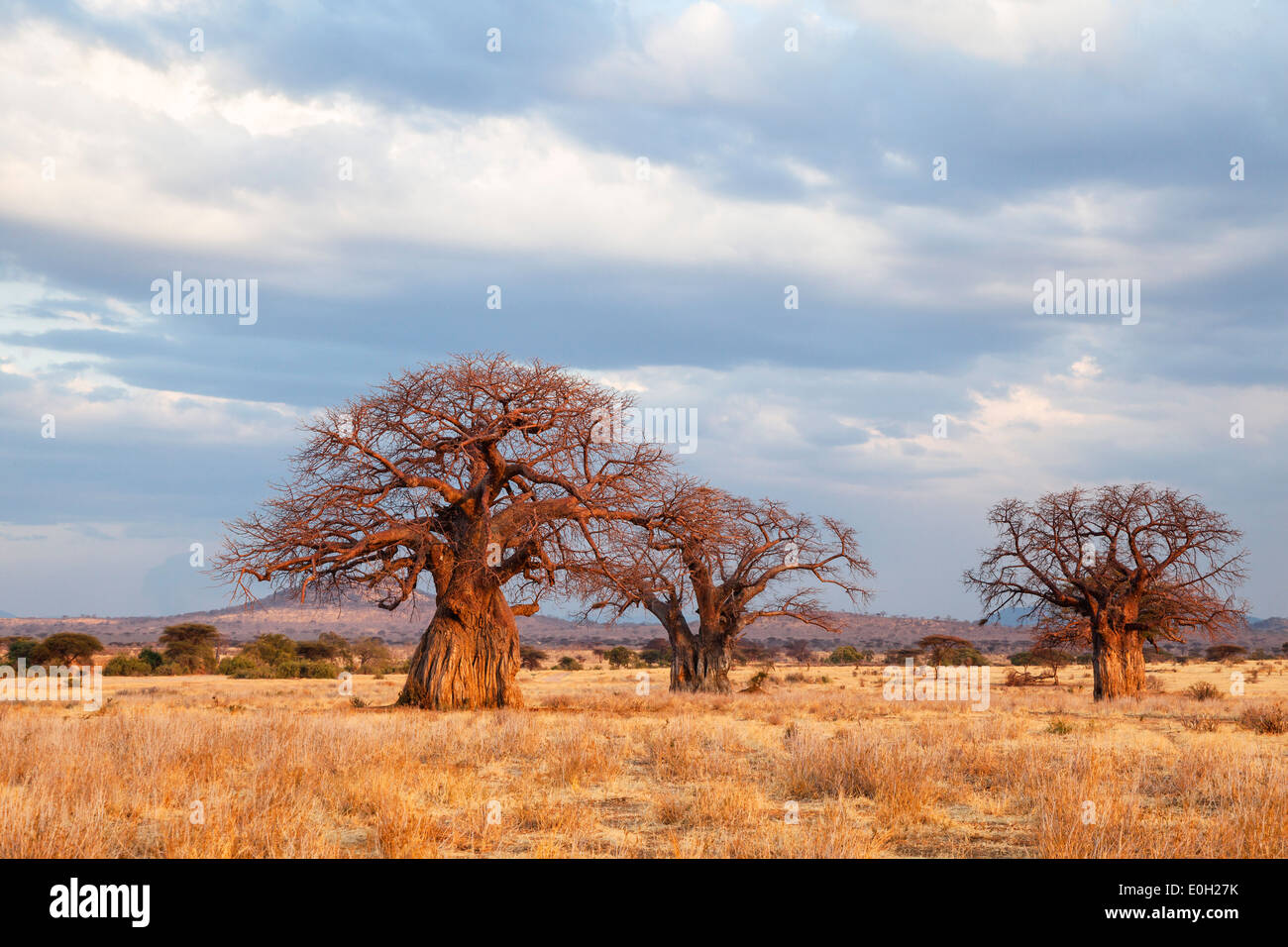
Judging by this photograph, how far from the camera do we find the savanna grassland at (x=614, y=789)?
7.71 m

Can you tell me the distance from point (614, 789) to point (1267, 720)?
1470cm

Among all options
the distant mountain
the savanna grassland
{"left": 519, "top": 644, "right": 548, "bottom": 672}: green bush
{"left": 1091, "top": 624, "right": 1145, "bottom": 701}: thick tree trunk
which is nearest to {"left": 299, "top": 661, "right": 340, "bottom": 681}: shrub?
{"left": 519, "top": 644, "right": 548, "bottom": 672}: green bush

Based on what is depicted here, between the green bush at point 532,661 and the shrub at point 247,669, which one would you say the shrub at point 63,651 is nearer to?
the shrub at point 247,669

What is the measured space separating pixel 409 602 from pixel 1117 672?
21.5 meters

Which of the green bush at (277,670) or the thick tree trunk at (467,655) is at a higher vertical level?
the thick tree trunk at (467,655)

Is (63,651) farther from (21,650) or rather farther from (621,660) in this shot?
(621,660)

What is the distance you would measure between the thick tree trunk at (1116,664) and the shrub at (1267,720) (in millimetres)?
8980

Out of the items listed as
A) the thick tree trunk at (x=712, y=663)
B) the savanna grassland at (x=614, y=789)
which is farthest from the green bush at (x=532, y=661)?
the savanna grassland at (x=614, y=789)

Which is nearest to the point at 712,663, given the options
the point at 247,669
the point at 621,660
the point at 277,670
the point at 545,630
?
the point at 277,670

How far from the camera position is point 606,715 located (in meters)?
21.0

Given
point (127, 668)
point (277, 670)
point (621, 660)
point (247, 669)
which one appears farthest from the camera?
point (621, 660)

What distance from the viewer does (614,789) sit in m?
11.1

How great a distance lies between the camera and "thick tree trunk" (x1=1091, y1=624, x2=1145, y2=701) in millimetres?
29078
